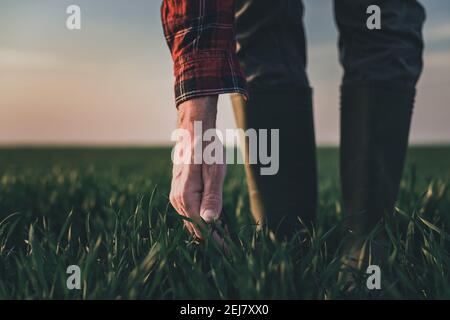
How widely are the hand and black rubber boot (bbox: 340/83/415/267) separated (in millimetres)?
663

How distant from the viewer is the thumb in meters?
1.29

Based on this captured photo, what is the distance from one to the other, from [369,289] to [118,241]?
683 millimetres

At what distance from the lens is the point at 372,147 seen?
1.78 metres

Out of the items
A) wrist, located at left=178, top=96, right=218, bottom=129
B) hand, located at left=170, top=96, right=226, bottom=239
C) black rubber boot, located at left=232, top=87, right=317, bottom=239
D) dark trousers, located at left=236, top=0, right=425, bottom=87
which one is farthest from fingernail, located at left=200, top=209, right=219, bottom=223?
dark trousers, located at left=236, top=0, right=425, bottom=87

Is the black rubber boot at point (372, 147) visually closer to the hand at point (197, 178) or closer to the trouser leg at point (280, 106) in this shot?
the trouser leg at point (280, 106)

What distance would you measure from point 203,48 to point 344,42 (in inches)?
28.0

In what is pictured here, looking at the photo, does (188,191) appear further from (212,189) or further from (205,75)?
(205,75)

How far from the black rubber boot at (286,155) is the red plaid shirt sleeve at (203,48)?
53 centimetres

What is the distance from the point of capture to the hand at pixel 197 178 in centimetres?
128

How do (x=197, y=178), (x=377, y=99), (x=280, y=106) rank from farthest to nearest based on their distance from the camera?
(x=280, y=106), (x=377, y=99), (x=197, y=178)

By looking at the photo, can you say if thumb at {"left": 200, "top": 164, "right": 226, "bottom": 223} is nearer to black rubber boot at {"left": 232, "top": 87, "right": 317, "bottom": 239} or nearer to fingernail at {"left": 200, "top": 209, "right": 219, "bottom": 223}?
fingernail at {"left": 200, "top": 209, "right": 219, "bottom": 223}

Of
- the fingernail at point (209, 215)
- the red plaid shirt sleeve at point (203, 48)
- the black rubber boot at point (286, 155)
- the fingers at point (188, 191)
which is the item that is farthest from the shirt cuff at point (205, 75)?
the black rubber boot at point (286, 155)

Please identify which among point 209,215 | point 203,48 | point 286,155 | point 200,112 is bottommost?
point 209,215

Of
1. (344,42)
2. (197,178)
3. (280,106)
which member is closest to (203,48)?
(197,178)
